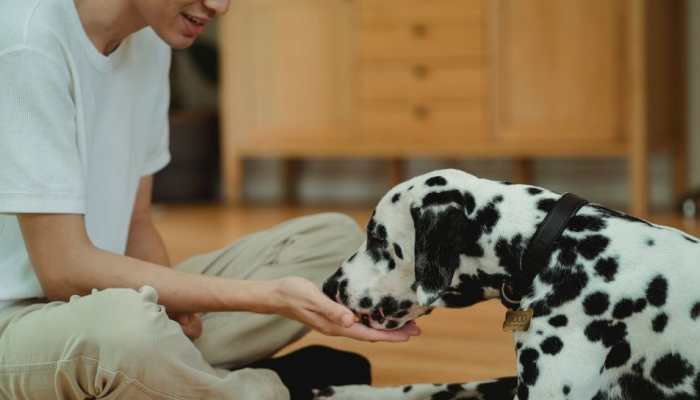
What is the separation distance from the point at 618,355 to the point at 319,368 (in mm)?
834

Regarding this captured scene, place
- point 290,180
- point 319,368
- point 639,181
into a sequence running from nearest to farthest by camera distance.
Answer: point 319,368, point 639,181, point 290,180

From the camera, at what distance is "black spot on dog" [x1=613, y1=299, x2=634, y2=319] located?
1548 mm

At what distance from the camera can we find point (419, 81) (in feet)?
19.5

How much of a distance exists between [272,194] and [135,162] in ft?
16.9

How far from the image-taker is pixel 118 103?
81.1 inches

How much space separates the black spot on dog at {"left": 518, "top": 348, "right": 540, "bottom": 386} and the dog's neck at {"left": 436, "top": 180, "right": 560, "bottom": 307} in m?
0.15

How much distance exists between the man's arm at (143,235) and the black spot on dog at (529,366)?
42.1 inches

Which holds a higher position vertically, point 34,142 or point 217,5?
point 217,5

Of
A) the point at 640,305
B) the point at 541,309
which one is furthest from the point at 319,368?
the point at 640,305

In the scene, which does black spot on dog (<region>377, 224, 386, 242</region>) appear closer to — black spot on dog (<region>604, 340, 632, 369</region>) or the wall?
→ black spot on dog (<region>604, 340, 632, 369</region>)

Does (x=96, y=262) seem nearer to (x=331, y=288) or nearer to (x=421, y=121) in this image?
(x=331, y=288)

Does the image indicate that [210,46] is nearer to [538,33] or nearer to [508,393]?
[538,33]

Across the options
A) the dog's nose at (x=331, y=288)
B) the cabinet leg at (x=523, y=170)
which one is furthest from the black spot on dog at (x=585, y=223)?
the cabinet leg at (x=523, y=170)

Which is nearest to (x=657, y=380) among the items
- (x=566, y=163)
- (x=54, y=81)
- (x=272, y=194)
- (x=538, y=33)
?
(x=54, y=81)
